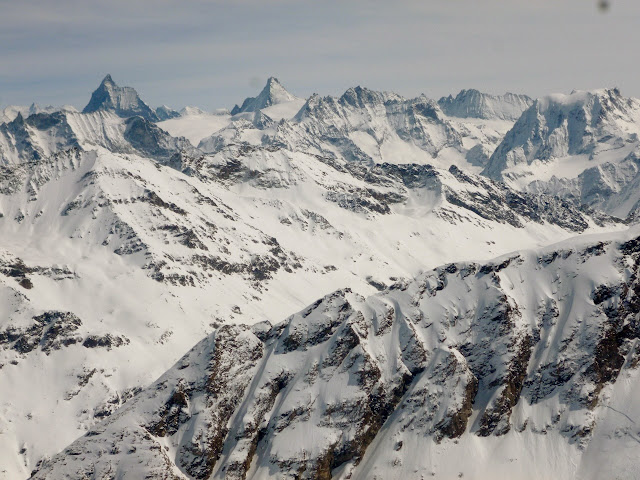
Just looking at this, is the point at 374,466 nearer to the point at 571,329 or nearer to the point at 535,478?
the point at 535,478

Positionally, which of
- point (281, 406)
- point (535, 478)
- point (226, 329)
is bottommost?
point (535, 478)

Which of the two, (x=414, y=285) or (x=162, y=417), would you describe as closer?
(x=162, y=417)

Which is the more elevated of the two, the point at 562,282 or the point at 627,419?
the point at 562,282

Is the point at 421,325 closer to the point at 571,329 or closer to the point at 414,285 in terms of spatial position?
the point at 414,285

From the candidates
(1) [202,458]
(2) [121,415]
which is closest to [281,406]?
(1) [202,458]

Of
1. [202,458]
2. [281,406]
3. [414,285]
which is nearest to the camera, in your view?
[202,458]

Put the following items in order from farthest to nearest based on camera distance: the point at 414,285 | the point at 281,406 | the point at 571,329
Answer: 1. the point at 414,285
2. the point at 571,329
3. the point at 281,406
